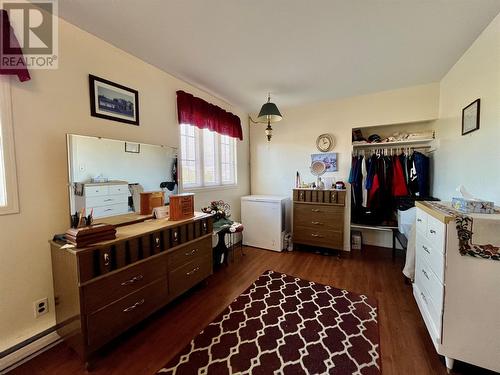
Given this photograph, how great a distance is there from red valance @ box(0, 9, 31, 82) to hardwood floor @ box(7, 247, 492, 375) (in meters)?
1.96

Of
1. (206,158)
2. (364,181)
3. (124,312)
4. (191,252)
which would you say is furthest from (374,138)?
(124,312)

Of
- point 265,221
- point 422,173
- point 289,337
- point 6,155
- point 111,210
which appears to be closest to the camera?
point 6,155

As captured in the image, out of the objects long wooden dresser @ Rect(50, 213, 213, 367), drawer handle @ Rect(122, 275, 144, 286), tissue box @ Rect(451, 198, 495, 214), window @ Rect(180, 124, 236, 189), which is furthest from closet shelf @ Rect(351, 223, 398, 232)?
drawer handle @ Rect(122, 275, 144, 286)

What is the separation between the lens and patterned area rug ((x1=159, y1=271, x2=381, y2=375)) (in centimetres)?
137

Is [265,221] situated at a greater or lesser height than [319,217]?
lesser

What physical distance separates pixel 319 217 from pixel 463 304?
2000 mm

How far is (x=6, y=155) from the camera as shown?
54.6 inches

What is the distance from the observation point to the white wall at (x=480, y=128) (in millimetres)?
1619

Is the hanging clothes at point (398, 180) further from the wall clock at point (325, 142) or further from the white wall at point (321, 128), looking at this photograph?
the wall clock at point (325, 142)

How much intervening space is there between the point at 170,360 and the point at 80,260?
901mm

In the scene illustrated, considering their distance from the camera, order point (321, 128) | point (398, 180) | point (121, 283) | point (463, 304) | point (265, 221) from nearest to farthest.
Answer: point (463, 304)
point (121, 283)
point (398, 180)
point (265, 221)
point (321, 128)

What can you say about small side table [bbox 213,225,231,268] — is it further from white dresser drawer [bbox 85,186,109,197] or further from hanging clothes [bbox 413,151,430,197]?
hanging clothes [bbox 413,151,430,197]

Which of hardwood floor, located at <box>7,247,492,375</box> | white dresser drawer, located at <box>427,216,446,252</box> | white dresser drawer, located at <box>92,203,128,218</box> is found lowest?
hardwood floor, located at <box>7,247,492,375</box>

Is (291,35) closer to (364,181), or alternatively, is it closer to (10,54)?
(10,54)
